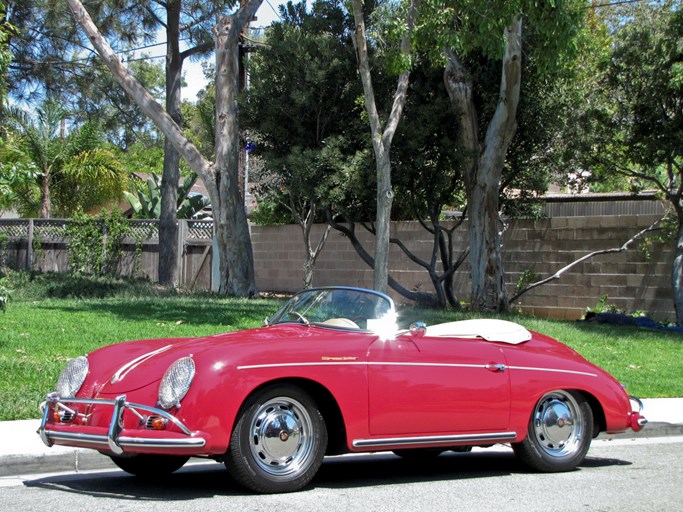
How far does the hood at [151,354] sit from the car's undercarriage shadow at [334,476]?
0.76m

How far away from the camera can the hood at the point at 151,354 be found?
591 cm

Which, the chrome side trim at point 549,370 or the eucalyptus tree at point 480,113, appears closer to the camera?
the chrome side trim at point 549,370

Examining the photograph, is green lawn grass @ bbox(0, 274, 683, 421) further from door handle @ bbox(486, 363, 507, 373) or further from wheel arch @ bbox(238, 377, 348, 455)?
wheel arch @ bbox(238, 377, 348, 455)

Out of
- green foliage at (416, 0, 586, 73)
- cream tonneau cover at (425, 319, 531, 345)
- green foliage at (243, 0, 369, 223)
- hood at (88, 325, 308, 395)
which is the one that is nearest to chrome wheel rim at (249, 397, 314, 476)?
hood at (88, 325, 308, 395)

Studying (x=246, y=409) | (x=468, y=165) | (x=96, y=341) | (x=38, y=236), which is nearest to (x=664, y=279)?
(x=468, y=165)

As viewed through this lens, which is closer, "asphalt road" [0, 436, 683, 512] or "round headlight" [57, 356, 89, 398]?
"asphalt road" [0, 436, 683, 512]

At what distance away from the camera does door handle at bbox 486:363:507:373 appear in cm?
676

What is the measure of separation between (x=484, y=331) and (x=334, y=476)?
1.62 meters

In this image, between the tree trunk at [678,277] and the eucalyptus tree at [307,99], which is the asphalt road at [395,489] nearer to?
the tree trunk at [678,277]

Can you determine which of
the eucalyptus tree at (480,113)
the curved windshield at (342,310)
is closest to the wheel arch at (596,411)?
the curved windshield at (342,310)

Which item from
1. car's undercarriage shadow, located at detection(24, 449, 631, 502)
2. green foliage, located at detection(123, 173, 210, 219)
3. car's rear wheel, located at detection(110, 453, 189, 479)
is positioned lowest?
car's undercarriage shadow, located at detection(24, 449, 631, 502)

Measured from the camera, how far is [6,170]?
34.1ft

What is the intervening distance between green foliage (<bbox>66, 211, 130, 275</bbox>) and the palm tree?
4090mm

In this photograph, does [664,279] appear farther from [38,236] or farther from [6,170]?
[38,236]
